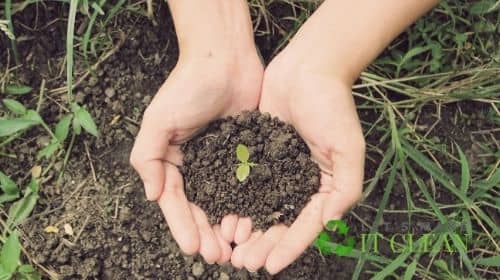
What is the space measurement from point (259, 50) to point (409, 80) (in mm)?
371

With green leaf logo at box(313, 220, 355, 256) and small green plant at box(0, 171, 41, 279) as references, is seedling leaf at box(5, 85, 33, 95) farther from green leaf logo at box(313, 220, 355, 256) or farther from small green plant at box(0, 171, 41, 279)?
green leaf logo at box(313, 220, 355, 256)

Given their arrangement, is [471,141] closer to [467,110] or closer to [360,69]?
[467,110]

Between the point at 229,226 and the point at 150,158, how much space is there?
207 mm

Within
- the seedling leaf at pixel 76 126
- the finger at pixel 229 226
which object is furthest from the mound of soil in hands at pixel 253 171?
the seedling leaf at pixel 76 126

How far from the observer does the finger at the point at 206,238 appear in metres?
1.17

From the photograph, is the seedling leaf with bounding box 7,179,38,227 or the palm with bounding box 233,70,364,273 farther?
the seedling leaf with bounding box 7,179,38,227

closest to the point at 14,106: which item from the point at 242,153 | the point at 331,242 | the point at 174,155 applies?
the point at 174,155

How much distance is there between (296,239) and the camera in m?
1.15

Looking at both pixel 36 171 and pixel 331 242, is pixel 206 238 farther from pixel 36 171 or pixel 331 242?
pixel 36 171

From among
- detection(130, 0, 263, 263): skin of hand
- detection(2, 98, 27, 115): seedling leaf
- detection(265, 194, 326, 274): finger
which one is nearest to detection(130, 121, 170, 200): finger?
detection(130, 0, 263, 263): skin of hand

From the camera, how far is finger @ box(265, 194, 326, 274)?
114 cm

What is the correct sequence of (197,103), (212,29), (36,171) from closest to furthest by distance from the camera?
(197,103) → (212,29) → (36,171)

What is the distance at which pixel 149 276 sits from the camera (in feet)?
4.58

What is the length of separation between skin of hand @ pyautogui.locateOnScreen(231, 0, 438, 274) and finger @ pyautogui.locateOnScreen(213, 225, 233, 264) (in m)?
0.02
